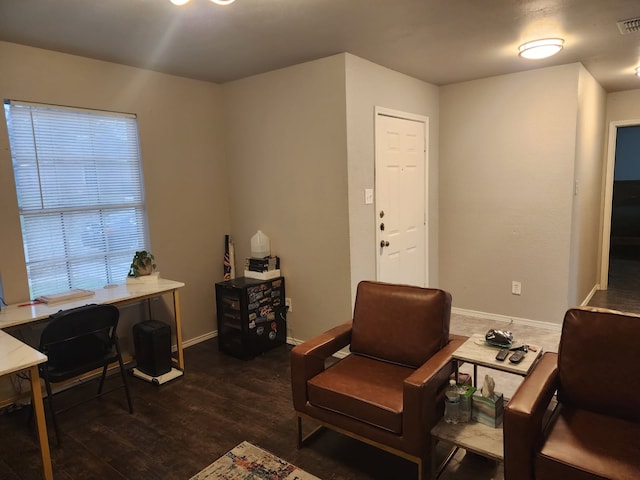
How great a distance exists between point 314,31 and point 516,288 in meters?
3.17

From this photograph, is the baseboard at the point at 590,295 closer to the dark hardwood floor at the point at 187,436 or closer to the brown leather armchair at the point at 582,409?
the brown leather armchair at the point at 582,409

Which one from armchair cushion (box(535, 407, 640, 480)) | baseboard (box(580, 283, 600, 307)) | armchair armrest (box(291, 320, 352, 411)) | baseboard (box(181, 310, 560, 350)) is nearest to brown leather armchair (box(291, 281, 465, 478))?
armchair armrest (box(291, 320, 352, 411))

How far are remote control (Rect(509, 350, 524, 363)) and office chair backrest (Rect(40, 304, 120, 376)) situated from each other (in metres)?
2.32

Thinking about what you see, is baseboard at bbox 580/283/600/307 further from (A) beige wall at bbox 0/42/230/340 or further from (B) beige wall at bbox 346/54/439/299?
(A) beige wall at bbox 0/42/230/340

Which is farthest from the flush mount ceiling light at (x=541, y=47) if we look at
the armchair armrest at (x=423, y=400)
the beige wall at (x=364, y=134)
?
the armchair armrest at (x=423, y=400)

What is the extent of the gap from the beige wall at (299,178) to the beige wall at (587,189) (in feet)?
7.46

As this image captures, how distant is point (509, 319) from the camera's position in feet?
14.2

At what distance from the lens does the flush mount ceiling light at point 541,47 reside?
3.01 metres

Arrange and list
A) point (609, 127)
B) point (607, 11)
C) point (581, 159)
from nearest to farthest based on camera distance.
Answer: point (607, 11)
point (581, 159)
point (609, 127)

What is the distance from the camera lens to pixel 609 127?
5137mm

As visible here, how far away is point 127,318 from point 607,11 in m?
4.14

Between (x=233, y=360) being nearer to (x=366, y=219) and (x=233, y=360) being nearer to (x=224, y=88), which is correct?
(x=366, y=219)

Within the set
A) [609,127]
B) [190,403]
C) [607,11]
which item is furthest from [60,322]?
[609,127]

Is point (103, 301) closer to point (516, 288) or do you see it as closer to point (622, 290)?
point (516, 288)
